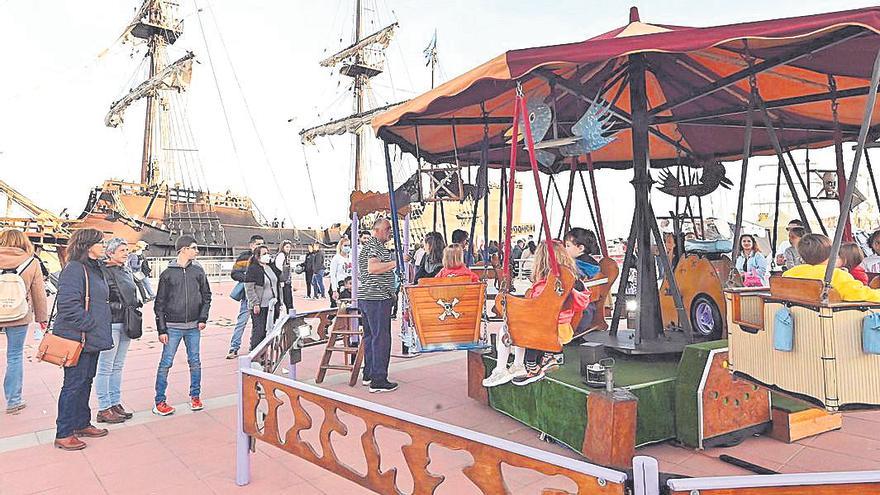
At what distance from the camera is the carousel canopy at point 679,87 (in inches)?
139

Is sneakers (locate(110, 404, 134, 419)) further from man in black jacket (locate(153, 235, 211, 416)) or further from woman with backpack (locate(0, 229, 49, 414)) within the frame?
woman with backpack (locate(0, 229, 49, 414))

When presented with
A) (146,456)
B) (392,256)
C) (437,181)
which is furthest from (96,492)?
(437,181)

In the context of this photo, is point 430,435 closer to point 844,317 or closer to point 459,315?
point 844,317

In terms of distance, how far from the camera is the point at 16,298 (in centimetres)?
532

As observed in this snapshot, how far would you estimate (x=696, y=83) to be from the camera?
6.52 meters

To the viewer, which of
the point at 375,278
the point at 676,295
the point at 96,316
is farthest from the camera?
the point at 375,278

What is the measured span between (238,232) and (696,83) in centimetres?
3916

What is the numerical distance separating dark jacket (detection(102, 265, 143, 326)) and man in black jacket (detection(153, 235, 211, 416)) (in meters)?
0.24

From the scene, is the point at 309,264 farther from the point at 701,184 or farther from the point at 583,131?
the point at 583,131

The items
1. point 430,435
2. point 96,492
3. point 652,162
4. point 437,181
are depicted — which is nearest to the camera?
point 430,435

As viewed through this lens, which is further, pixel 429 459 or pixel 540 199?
pixel 540 199

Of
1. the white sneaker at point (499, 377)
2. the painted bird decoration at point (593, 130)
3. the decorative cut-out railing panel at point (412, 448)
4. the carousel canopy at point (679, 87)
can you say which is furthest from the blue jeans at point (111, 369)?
the painted bird decoration at point (593, 130)

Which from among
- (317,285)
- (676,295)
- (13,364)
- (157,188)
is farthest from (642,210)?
(157,188)

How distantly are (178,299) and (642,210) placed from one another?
4.54 m
